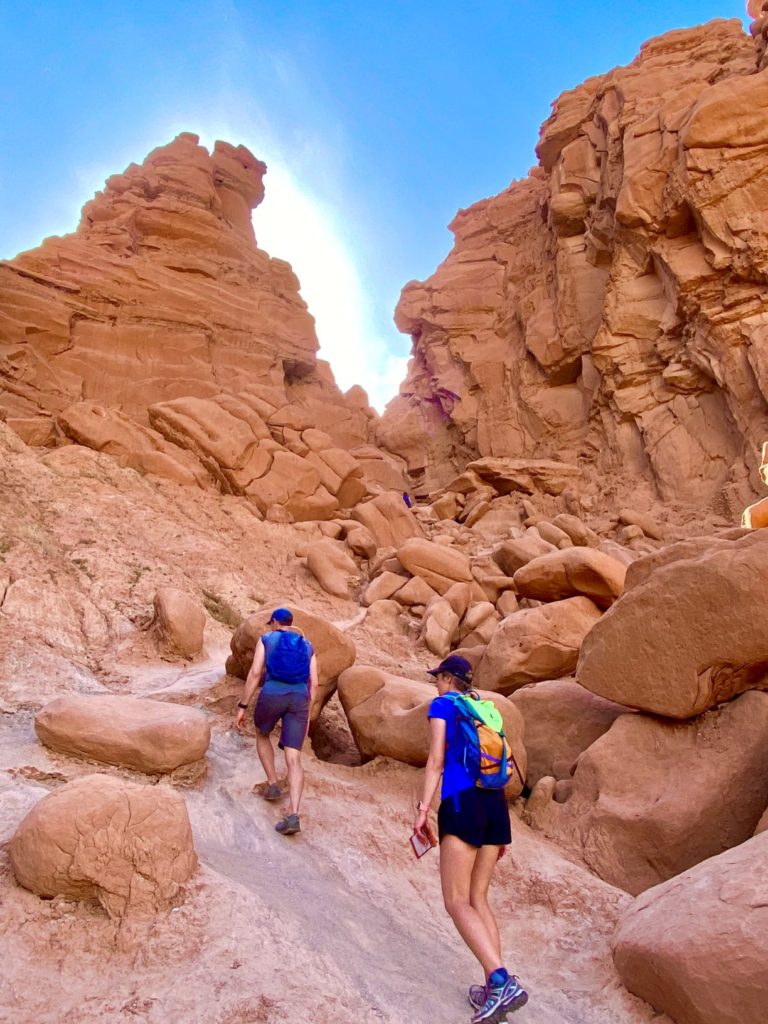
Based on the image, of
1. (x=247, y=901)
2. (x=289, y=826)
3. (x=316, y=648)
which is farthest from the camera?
(x=316, y=648)

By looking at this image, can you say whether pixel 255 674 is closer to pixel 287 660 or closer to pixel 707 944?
pixel 287 660

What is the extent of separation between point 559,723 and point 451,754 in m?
4.35

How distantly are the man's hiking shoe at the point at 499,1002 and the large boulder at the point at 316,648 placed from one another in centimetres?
444

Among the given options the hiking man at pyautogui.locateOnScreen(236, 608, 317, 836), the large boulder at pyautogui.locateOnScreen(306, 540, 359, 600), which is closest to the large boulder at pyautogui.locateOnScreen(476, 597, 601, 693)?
the hiking man at pyautogui.locateOnScreen(236, 608, 317, 836)

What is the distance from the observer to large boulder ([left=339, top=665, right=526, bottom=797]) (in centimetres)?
657

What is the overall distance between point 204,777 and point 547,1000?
10.1ft

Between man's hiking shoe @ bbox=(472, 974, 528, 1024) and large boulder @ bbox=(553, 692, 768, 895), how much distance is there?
116 inches

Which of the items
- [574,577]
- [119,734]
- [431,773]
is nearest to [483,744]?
[431,773]

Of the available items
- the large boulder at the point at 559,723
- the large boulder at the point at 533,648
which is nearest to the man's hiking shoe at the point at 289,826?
the large boulder at the point at 559,723

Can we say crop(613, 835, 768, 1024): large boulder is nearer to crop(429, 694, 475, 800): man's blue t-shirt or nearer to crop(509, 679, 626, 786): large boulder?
crop(429, 694, 475, 800): man's blue t-shirt

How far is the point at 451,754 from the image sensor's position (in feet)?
11.6

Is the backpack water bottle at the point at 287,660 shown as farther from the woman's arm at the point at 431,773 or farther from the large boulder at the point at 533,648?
the large boulder at the point at 533,648

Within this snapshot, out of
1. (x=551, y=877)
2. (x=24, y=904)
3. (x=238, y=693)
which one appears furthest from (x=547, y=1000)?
(x=238, y=693)

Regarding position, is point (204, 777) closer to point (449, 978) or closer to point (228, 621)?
point (449, 978)
